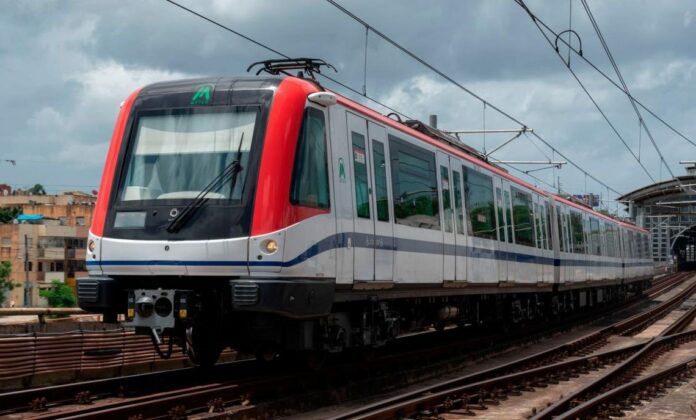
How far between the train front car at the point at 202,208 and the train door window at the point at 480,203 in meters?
5.82

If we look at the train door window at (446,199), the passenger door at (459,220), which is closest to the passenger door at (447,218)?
the train door window at (446,199)

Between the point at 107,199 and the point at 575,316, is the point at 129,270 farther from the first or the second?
the point at 575,316

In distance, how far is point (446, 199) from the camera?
1449cm

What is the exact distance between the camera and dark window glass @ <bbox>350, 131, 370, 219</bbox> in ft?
37.0

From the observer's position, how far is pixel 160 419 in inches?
348

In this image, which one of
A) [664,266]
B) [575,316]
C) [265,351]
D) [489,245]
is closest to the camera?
[265,351]

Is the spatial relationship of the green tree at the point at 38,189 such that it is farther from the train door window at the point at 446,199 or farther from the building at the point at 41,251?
the train door window at the point at 446,199

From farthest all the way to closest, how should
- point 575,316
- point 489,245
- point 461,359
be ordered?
point 575,316, point 489,245, point 461,359

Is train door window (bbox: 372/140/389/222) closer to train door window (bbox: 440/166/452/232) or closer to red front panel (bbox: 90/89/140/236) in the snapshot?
train door window (bbox: 440/166/452/232)

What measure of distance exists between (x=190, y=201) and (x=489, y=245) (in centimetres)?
816

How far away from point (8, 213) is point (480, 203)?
306ft

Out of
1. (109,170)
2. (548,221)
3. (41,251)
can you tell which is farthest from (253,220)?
(41,251)

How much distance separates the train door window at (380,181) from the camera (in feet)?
39.0

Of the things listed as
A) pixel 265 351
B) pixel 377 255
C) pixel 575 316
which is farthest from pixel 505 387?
pixel 575 316
